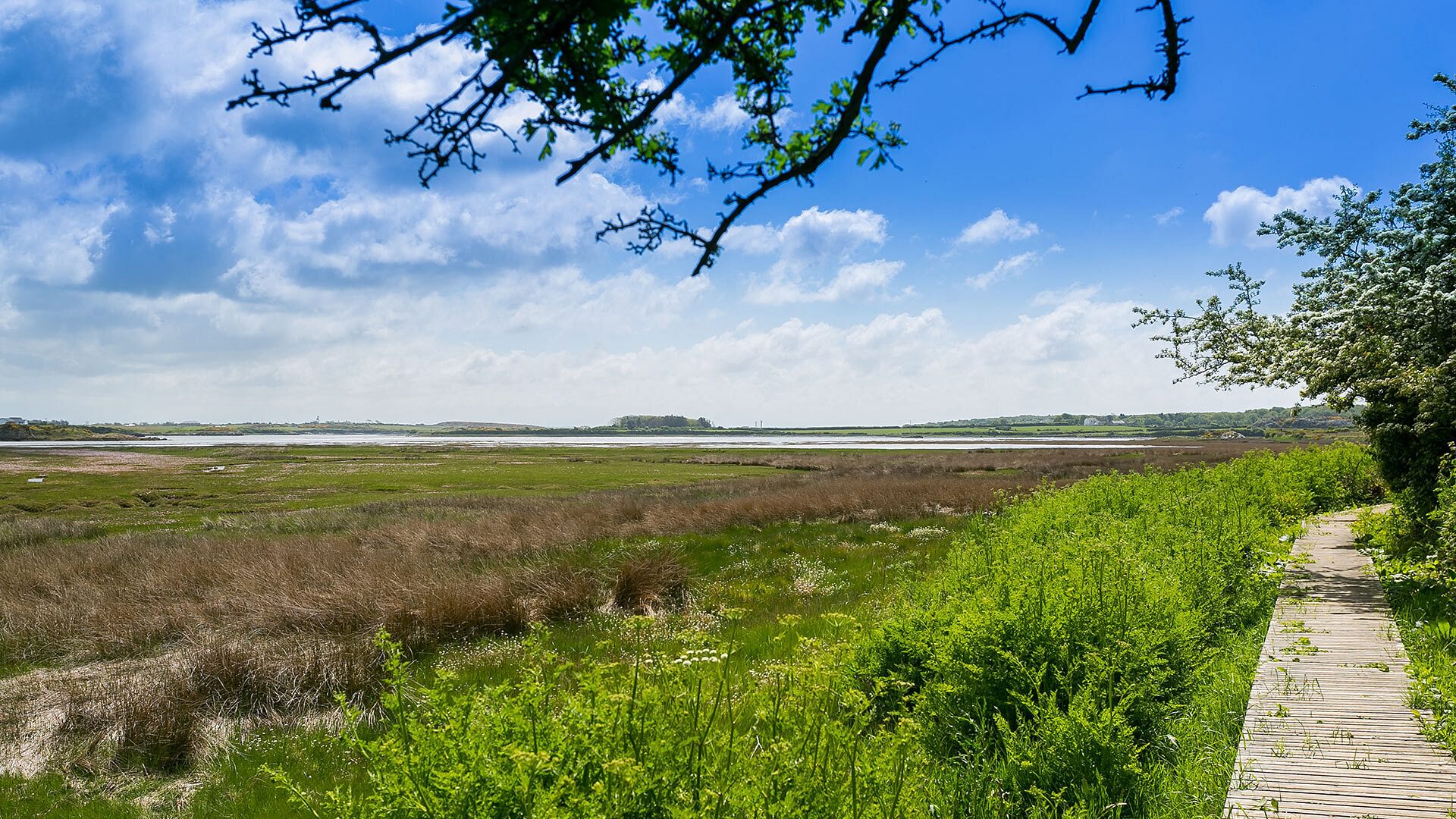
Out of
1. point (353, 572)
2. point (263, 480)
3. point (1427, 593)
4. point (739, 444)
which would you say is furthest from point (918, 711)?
point (739, 444)

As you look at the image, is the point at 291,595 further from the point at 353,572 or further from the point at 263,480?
the point at 263,480

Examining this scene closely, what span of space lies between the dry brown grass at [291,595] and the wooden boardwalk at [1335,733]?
7.68 metres

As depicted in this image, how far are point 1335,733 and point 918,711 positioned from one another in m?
2.49

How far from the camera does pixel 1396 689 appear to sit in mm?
4688

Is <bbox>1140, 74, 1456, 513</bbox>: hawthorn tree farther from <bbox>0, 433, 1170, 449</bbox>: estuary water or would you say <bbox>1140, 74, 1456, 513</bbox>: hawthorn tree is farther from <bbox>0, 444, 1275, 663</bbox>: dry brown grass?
<bbox>0, 433, 1170, 449</bbox>: estuary water

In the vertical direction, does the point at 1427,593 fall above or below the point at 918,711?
above

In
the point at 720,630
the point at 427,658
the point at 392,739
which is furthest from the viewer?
the point at 720,630

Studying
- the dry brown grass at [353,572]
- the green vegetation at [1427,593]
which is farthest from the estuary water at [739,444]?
the green vegetation at [1427,593]

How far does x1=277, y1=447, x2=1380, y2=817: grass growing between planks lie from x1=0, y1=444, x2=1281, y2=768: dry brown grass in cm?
138

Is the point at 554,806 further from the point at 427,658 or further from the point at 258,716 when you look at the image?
the point at 427,658

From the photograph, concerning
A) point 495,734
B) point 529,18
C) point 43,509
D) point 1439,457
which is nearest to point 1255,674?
point 495,734

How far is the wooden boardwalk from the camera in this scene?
3.39 meters

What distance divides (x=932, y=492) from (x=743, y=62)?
2284cm

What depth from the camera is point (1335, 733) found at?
4047mm
